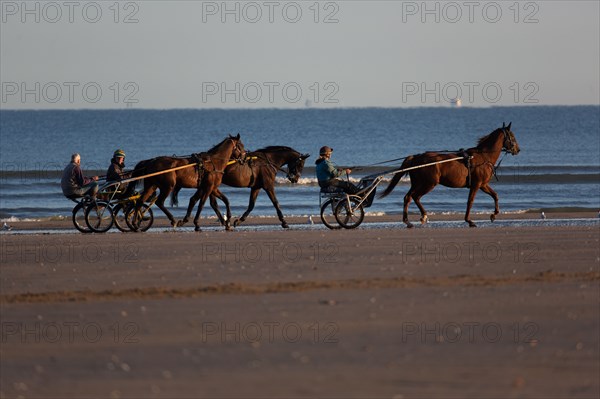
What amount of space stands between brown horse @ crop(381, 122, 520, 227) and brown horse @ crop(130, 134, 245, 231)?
9.05 feet

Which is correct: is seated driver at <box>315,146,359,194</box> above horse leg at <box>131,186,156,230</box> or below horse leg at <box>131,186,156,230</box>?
above

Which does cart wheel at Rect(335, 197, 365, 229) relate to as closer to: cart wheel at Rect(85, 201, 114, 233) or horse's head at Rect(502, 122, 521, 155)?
horse's head at Rect(502, 122, 521, 155)

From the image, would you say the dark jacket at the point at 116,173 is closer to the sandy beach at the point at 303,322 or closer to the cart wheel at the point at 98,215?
the cart wheel at the point at 98,215

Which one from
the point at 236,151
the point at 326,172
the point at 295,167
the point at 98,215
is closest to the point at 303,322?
the point at 326,172

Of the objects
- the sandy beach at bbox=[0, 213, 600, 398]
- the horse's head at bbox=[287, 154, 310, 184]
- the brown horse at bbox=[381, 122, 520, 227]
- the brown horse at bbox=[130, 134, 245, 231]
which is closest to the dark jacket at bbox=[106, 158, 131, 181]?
the brown horse at bbox=[130, 134, 245, 231]

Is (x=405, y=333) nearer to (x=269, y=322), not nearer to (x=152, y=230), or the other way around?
(x=269, y=322)

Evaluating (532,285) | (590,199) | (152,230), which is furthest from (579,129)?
(532,285)

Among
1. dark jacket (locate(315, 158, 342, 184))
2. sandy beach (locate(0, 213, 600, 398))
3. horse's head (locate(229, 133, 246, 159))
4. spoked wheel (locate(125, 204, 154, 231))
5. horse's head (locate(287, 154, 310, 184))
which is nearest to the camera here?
sandy beach (locate(0, 213, 600, 398))

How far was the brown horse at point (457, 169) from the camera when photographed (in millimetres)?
20031

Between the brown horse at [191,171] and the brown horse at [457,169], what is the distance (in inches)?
109

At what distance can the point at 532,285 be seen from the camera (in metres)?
12.0

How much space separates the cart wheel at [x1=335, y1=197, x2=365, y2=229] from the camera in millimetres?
19500

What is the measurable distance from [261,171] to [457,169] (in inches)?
132

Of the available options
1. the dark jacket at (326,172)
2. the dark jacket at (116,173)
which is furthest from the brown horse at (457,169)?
the dark jacket at (116,173)
